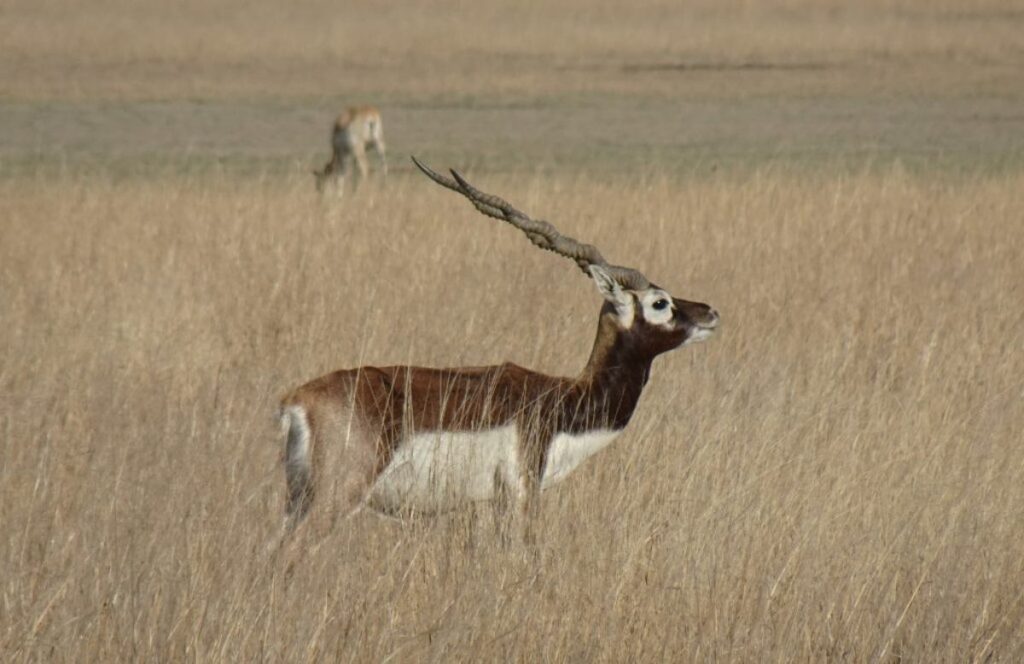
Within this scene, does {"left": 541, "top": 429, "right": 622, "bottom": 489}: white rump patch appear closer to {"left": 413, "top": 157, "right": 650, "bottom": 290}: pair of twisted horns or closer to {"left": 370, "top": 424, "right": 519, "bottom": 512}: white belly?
{"left": 370, "top": 424, "right": 519, "bottom": 512}: white belly

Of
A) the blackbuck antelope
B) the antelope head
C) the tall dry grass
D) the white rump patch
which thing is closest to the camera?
the tall dry grass

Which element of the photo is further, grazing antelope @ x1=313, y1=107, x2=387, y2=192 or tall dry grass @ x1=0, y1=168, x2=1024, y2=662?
grazing antelope @ x1=313, y1=107, x2=387, y2=192

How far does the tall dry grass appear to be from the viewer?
3994mm

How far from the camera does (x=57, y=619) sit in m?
3.77

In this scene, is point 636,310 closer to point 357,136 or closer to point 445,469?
point 445,469

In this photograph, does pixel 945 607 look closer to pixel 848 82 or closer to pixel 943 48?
pixel 848 82

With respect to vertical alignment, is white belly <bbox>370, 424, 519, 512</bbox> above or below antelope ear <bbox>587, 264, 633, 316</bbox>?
below

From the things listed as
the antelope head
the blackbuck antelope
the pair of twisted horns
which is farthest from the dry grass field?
the pair of twisted horns

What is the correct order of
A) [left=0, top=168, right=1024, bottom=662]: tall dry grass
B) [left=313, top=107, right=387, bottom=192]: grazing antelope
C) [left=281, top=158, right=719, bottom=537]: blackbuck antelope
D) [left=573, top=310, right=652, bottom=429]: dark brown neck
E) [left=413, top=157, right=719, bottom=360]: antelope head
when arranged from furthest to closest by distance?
[left=313, top=107, right=387, bottom=192]: grazing antelope → [left=413, top=157, right=719, bottom=360]: antelope head → [left=573, top=310, right=652, bottom=429]: dark brown neck → [left=281, top=158, right=719, bottom=537]: blackbuck antelope → [left=0, top=168, right=1024, bottom=662]: tall dry grass

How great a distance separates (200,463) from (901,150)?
16469 millimetres

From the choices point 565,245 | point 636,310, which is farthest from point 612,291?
point 565,245

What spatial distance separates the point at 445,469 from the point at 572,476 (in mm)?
853

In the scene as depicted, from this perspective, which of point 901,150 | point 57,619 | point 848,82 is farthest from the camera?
point 848,82

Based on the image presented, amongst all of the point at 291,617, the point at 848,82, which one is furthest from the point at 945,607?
the point at 848,82
